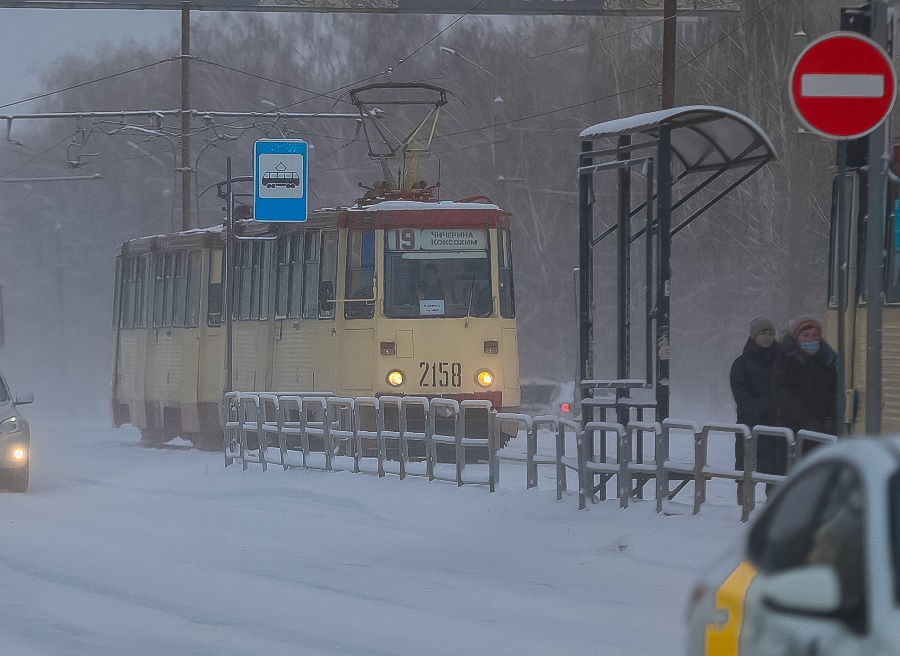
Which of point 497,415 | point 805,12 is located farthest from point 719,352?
point 497,415

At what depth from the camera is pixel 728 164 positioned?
584 inches

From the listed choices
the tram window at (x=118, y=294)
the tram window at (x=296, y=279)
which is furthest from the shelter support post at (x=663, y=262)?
the tram window at (x=118, y=294)

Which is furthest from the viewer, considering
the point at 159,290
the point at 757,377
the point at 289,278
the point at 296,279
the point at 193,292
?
the point at 159,290

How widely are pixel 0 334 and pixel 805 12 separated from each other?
16.4 metres

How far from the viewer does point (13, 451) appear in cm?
1897

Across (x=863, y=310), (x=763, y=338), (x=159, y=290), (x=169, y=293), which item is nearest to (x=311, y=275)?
(x=169, y=293)

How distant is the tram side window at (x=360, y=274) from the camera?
23203 mm

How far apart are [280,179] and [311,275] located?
165 cm

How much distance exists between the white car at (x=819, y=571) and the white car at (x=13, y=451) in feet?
48.6

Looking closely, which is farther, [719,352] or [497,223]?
[719,352]

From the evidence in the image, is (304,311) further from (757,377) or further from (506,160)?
(506,160)

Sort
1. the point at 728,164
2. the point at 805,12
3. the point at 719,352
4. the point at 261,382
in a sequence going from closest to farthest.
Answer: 1. the point at 728,164
2. the point at 261,382
3. the point at 805,12
4. the point at 719,352

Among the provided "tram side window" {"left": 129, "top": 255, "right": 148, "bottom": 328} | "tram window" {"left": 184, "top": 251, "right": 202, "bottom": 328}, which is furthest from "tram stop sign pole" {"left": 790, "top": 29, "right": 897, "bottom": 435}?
"tram side window" {"left": 129, "top": 255, "right": 148, "bottom": 328}

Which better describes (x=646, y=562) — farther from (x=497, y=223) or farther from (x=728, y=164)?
(x=497, y=223)
